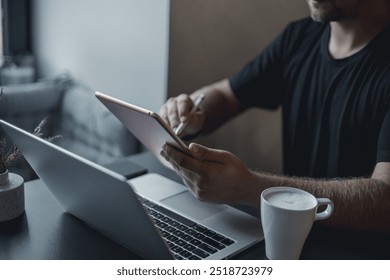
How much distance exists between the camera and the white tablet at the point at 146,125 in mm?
789

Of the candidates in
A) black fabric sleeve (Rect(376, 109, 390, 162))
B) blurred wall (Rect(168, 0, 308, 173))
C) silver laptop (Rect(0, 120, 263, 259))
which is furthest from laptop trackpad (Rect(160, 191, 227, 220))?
blurred wall (Rect(168, 0, 308, 173))

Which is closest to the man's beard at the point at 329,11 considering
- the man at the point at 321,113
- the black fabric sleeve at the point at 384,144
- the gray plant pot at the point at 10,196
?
the man at the point at 321,113

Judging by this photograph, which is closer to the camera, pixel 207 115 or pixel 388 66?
pixel 388 66

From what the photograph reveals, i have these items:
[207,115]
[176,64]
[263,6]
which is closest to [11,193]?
[207,115]

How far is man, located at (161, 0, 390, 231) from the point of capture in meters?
0.90

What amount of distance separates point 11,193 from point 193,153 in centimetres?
32

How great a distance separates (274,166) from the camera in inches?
71.9

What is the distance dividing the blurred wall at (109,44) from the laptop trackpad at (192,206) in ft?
2.15

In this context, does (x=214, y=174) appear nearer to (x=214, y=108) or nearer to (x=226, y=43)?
(x=214, y=108)

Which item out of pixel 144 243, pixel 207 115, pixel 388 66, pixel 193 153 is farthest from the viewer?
pixel 207 115


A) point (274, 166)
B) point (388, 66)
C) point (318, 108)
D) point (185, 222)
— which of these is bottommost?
point (274, 166)

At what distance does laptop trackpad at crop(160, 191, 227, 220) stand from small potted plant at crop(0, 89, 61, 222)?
0.84 ft

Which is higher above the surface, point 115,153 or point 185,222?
point 185,222

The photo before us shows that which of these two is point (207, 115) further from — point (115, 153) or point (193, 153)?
point (193, 153)
